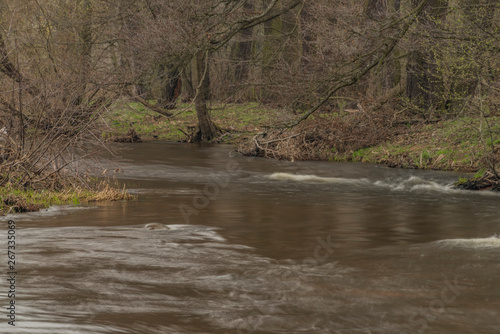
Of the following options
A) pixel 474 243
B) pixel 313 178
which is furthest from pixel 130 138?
pixel 474 243

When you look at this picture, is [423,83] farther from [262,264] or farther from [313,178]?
[262,264]

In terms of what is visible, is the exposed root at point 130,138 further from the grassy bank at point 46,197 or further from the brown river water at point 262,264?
the grassy bank at point 46,197

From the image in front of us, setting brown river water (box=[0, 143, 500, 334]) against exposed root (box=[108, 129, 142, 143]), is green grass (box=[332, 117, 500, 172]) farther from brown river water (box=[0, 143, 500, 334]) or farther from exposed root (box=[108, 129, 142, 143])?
exposed root (box=[108, 129, 142, 143])

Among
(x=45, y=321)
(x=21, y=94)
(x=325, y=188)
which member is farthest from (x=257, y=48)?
(x=45, y=321)

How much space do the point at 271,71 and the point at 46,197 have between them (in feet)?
42.5

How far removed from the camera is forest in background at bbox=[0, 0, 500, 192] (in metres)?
13.6

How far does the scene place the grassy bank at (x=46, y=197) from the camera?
12023 mm

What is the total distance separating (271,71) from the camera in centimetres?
2455

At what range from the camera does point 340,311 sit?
679 centimetres

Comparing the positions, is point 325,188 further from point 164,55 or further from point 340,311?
point 340,311

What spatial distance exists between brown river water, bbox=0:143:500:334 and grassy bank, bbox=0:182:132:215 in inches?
16.0

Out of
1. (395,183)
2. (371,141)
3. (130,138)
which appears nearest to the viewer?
(395,183)

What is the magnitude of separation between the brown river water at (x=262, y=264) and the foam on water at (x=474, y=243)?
3cm

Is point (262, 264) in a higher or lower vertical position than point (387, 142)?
lower
